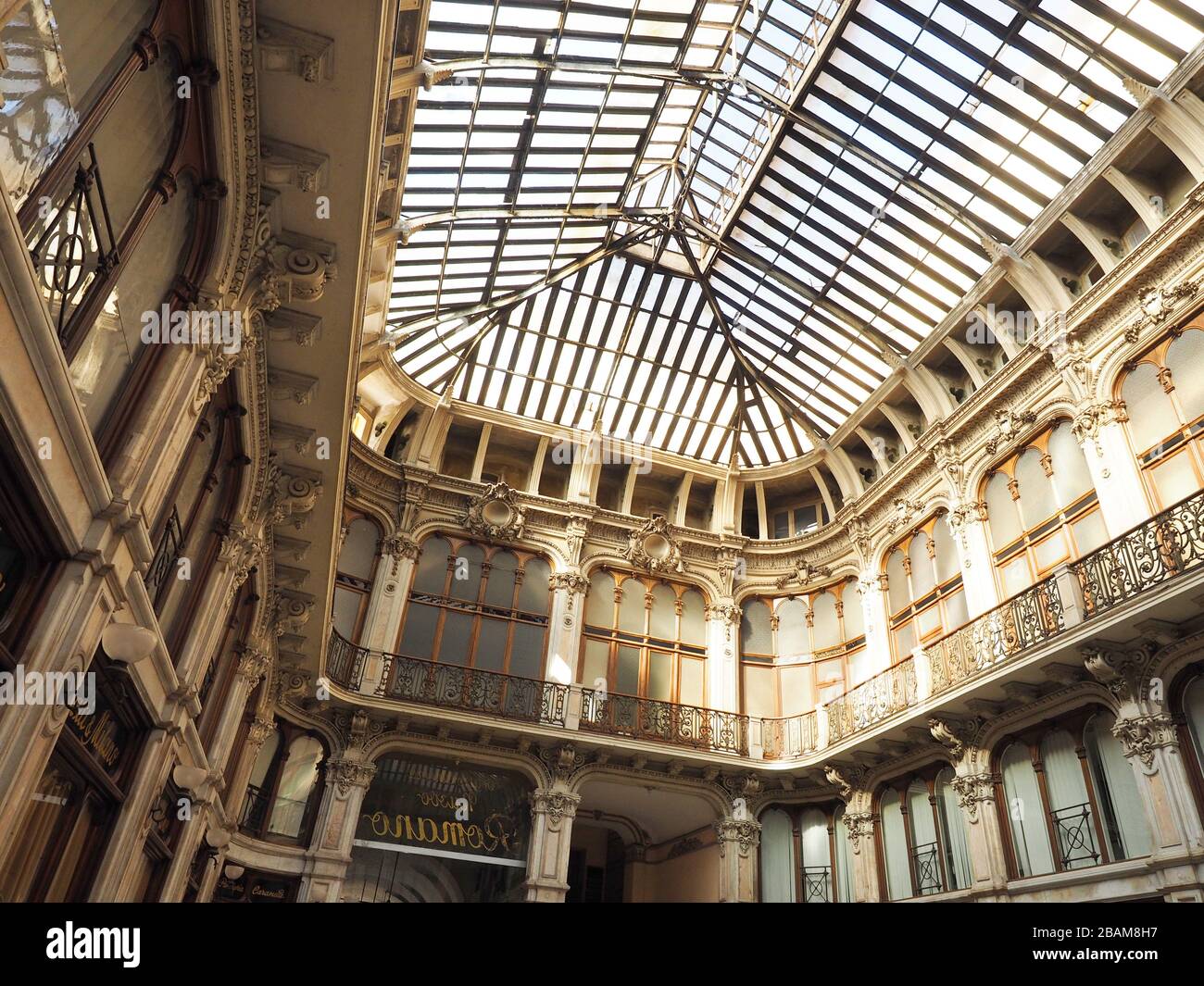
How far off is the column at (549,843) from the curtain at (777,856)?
3788mm

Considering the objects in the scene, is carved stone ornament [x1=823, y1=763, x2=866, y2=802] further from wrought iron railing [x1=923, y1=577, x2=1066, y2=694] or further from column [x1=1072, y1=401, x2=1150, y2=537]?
column [x1=1072, y1=401, x2=1150, y2=537]

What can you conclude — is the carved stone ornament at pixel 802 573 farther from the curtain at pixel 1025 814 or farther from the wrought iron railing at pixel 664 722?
the curtain at pixel 1025 814

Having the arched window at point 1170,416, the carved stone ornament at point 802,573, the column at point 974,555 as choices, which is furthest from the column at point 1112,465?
the carved stone ornament at point 802,573

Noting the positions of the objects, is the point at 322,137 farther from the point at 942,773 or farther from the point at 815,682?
the point at 815,682

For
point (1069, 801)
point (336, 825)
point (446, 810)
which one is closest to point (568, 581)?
point (446, 810)

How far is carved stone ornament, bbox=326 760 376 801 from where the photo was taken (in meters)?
13.3

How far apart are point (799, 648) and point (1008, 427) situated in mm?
6393

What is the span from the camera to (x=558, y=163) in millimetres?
13672

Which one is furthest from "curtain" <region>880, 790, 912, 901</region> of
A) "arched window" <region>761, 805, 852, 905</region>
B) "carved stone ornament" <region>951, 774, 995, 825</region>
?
"carved stone ornament" <region>951, 774, 995, 825</region>

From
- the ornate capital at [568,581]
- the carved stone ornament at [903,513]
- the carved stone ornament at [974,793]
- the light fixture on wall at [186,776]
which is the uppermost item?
the carved stone ornament at [903,513]

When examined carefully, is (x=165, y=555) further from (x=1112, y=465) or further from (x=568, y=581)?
(x=1112, y=465)

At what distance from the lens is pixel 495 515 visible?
1683 cm

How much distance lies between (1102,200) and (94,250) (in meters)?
12.4

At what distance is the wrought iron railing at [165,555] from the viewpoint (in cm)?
627
